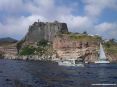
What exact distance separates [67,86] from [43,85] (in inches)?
180

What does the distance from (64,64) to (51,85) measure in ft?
386

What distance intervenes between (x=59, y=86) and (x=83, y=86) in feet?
14.0

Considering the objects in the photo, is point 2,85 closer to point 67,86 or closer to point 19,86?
point 19,86

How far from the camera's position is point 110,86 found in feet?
211

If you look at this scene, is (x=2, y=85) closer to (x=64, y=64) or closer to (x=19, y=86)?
(x=19, y=86)

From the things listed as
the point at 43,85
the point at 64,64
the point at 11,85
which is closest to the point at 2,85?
the point at 11,85

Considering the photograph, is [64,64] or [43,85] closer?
[43,85]

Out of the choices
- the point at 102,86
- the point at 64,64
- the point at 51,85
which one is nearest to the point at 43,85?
the point at 51,85

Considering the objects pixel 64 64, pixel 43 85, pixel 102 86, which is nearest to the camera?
pixel 102 86

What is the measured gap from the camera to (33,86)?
6594 centimetres

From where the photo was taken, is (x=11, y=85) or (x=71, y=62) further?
(x=71, y=62)

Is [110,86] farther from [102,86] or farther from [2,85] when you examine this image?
[2,85]

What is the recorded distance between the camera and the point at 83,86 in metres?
66.0

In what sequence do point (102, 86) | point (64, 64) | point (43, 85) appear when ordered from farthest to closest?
point (64, 64) → point (43, 85) → point (102, 86)
